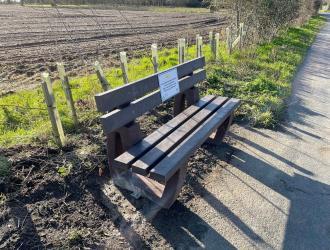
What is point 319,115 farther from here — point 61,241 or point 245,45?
point 245,45

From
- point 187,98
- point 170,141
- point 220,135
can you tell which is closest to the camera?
point 170,141

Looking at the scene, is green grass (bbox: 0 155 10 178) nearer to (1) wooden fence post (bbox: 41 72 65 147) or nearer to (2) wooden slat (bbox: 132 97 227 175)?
(1) wooden fence post (bbox: 41 72 65 147)

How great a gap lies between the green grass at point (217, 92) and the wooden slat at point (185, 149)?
58.1 inches

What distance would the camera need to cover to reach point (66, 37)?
15680 millimetres

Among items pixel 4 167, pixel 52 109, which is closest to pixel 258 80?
pixel 52 109

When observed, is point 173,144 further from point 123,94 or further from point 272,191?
point 272,191

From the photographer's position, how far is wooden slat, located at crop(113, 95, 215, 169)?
9.67ft

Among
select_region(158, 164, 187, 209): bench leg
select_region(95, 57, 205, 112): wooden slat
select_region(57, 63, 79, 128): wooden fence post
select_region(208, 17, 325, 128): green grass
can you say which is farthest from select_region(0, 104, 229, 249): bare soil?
select_region(208, 17, 325, 128): green grass

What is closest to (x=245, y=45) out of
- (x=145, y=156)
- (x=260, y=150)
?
(x=260, y=150)

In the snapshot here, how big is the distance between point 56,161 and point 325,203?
3078mm

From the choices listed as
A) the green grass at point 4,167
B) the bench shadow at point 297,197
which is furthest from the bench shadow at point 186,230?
the green grass at point 4,167

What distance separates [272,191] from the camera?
3.61m

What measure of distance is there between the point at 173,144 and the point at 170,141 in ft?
0.23

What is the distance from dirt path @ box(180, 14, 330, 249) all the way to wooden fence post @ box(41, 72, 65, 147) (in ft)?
6.29
